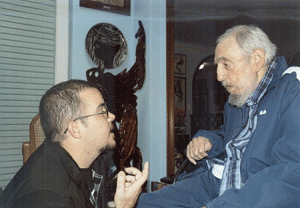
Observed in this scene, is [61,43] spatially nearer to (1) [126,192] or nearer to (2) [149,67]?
(2) [149,67]

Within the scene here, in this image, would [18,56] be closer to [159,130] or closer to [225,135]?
[159,130]

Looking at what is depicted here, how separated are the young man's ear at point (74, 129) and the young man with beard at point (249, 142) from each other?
0.47 meters

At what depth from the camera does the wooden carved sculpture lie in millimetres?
2560

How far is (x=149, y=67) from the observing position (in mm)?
2721

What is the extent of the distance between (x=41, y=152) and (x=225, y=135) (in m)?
0.85

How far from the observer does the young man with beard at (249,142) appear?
848 millimetres

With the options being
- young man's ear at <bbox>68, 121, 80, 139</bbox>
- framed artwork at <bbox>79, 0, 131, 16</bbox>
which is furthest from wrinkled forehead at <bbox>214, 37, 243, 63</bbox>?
framed artwork at <bbox>79, 0, 131, 16</bbox>

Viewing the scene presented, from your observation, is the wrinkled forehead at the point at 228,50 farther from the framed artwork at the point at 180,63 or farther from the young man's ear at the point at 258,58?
the framed artwork at the point at 180,63

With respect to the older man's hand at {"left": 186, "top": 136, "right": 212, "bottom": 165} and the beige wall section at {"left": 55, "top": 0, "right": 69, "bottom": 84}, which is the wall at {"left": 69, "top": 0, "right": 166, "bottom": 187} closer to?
the beige wall section at {"left": 55, "top": 0, "right": 69, "bottom": 84}

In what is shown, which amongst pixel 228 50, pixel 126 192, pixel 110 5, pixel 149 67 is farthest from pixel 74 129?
pixel 110 5

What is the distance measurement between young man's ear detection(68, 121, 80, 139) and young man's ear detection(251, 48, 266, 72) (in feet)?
2.60

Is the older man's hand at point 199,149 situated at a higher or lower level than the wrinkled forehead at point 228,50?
lower

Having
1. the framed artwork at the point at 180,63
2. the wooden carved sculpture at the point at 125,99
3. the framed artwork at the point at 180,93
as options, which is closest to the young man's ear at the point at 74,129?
the wooden carved sculpture at the point at 125,99

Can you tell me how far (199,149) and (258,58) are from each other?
48 cm
